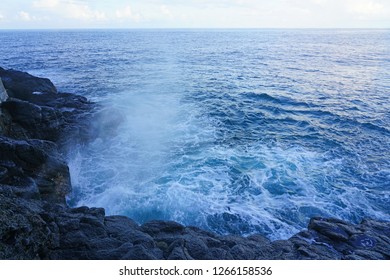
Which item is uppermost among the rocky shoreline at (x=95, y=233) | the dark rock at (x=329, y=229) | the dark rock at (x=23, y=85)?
the dark rock at (x=23, y=85)

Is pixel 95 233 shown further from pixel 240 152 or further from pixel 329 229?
pixel 240 152

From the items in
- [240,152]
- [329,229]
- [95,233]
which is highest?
[95,233]

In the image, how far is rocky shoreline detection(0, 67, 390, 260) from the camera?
25.2 feet

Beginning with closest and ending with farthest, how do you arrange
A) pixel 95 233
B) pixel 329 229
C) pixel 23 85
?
pixel 95 233, pixel 329 229, pixel 23 85

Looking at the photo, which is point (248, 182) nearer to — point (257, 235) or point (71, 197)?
point (257, 235)

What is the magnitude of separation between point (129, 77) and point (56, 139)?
24.7 meters

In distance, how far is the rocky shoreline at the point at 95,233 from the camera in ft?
25.2

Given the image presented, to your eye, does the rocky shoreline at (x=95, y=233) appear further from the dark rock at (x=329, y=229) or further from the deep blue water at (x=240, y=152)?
the deep blue water at (x=240, y=152)

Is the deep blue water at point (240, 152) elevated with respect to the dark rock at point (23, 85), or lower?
lower

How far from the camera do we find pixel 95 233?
8.98m

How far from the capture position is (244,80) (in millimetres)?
39531

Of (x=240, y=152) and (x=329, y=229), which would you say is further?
(x=240, y=152)

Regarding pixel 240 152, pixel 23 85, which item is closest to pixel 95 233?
pixel 240 152

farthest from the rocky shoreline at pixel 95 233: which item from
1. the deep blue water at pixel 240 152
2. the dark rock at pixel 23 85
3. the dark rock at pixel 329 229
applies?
the dark rock at pixel 23 85
